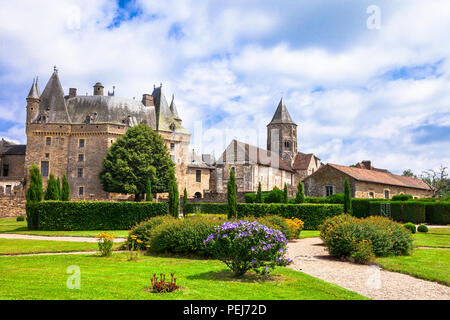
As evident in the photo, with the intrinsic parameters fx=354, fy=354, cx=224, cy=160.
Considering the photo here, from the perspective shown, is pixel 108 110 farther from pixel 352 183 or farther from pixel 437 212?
pixel 437 212

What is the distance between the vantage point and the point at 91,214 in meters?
25.4

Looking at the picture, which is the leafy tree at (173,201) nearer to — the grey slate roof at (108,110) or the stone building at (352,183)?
the stone building at (352,183)

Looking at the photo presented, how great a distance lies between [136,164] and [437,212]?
33423mm

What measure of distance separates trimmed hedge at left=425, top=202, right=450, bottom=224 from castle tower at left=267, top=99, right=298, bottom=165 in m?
36.8

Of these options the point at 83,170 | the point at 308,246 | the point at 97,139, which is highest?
the point at 97,139

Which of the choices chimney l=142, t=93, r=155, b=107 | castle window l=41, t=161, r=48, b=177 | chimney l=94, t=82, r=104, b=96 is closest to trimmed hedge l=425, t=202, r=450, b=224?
chimney l=142, t=93, r=155, b=107

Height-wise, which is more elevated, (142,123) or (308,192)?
(142,123)

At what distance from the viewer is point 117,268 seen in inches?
412

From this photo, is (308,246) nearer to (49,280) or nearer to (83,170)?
(49,280)

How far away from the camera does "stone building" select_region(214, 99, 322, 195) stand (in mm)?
52781

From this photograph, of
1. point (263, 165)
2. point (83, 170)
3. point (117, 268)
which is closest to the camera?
point (117, 268)
